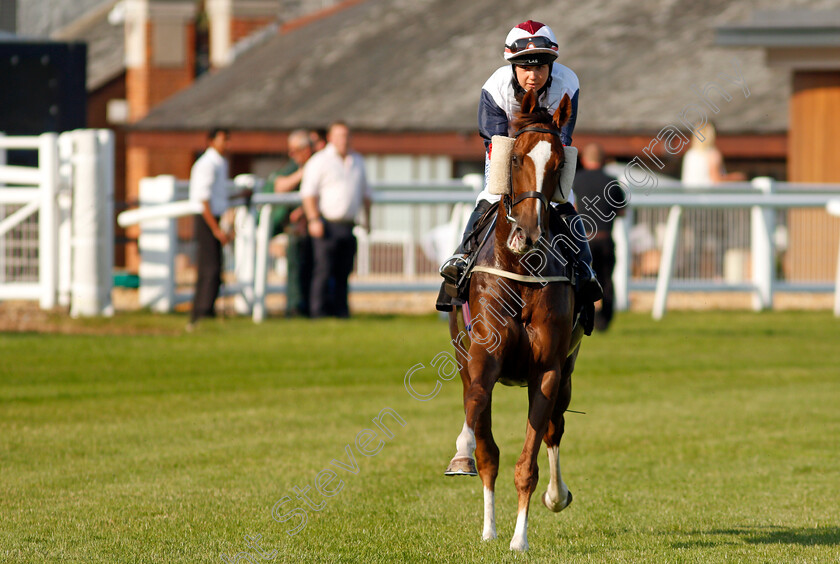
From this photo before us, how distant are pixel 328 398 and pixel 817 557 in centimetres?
600

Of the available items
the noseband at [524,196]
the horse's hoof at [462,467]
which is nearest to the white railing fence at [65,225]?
the horse's hoof at [462,467]

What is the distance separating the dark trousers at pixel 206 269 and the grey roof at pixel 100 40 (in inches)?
869

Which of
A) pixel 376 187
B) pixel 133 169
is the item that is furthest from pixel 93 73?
pixel 376 187

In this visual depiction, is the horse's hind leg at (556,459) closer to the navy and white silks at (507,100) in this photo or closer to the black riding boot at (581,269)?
the black riding boot at (581,269)

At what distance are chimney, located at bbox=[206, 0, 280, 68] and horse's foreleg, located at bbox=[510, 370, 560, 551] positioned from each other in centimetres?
3287

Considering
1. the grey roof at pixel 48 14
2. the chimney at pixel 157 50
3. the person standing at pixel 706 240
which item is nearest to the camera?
the person standing at pixel 706 240

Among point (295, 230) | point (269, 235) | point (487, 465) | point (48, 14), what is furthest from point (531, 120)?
point (48, 14)

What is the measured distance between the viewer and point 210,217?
51.8 feet

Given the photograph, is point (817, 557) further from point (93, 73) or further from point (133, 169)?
point (93, 73)

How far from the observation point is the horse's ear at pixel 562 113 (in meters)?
6.50

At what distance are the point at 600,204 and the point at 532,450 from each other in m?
9.15

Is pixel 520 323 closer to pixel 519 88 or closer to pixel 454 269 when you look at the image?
pixel 454 269

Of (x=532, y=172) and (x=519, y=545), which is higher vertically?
(x=532, y=172)

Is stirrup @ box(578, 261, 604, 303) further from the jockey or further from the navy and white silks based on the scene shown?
the navy and white silks
